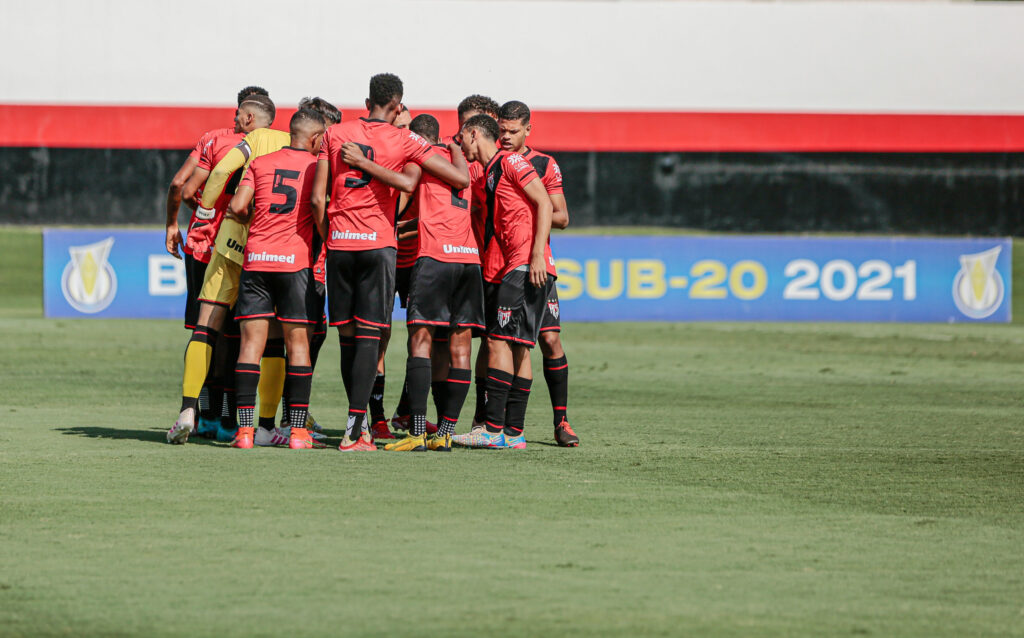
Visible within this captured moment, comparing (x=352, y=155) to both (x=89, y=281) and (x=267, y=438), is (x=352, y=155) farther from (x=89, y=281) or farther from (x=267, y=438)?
(x=89, y=281)

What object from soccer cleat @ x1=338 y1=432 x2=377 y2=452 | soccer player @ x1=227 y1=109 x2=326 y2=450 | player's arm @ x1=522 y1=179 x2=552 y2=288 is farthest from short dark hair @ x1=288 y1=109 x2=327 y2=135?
soccer cleat @ x1=338 y1=432 x2=377 y2=452

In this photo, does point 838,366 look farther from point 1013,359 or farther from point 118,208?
point 118,208

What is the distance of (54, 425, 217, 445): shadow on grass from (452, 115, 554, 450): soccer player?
5.89ft

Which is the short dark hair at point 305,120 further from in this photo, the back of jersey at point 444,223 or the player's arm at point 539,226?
the player's arm at point 539,226

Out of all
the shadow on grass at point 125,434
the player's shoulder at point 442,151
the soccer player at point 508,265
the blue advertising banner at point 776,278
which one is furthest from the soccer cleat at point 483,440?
the blue advertising banner at point 776,278

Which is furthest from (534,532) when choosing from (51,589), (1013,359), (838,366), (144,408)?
(1013,359)

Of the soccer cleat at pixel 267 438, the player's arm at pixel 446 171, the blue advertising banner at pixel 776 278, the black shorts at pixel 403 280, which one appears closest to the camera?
the player's arm at pixel 446 171

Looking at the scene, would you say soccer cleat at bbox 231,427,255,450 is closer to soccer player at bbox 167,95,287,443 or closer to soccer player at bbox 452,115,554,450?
soccer player at bbox 167,95,287,443

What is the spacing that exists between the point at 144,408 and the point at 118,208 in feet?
62.9

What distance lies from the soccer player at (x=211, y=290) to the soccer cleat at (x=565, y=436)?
2.11 meters

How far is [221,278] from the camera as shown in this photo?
8453 millimetres

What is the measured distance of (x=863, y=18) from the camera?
1160 inches

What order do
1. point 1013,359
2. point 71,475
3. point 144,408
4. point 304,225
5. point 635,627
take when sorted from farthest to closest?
point 1013,359, point 144,408, point 304,225, point 71,475, point 635,627

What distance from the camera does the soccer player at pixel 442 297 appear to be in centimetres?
799
